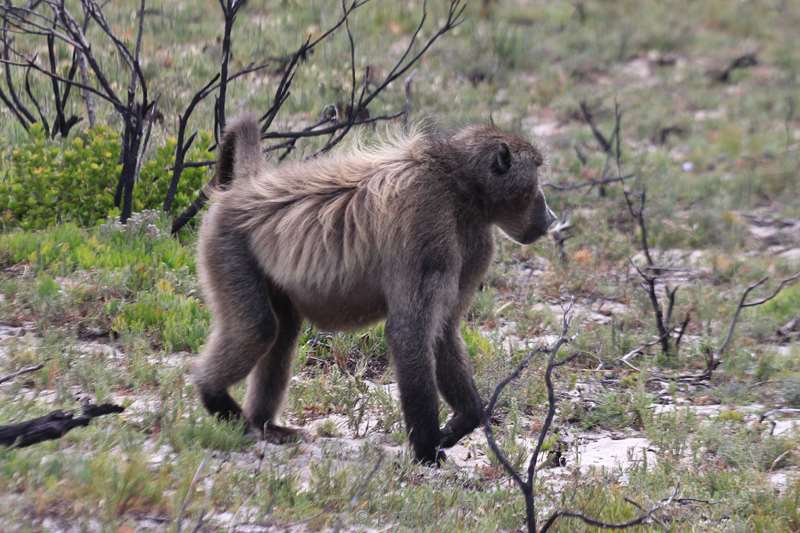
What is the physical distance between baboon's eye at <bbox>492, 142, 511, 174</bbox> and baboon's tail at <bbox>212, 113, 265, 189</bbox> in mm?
1141

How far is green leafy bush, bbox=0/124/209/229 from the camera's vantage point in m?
6.42

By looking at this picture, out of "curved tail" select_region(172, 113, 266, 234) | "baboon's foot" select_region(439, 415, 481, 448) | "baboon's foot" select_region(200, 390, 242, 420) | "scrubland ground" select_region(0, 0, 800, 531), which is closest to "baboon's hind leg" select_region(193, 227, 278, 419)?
"baboon's foot" select_region(200, 390, 242, 420)

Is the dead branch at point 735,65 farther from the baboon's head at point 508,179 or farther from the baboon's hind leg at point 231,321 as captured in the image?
the baboon's hind leg at point 231,321

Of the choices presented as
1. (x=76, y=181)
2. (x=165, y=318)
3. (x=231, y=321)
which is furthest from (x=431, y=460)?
(x=76, y=181)

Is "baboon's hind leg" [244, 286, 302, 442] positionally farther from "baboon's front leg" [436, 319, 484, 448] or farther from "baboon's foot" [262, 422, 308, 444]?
"baboon's front leg" [436, 319, 484, 448]

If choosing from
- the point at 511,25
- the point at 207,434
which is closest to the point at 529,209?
the point at 207,434

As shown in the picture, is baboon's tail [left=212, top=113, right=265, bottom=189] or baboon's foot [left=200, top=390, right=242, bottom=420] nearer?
baboon's foot [left=200, top=390, right=242, bottom=420]

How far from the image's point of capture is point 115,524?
3.11 metres

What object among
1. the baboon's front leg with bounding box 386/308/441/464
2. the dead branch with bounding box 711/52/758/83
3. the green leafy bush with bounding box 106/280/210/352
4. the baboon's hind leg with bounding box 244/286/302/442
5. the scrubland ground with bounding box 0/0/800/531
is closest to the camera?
the scrubland ground with bounding box 0/0/800/531

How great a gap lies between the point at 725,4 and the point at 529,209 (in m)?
13.1

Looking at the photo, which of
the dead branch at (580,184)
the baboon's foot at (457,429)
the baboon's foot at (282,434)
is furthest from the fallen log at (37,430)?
the dead branch at (580,184)

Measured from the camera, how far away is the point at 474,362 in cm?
582

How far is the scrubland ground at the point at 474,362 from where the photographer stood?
11.9ft

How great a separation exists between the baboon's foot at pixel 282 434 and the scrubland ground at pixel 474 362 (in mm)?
101
